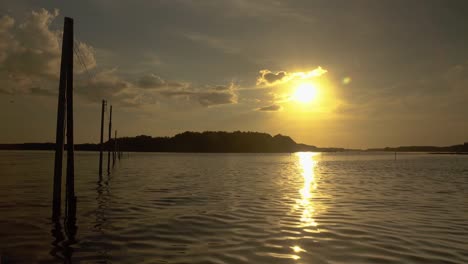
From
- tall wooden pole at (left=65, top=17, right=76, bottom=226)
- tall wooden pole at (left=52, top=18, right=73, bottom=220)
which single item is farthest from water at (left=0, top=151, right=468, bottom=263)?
tall wooden pole at (left=52, top=18, right=73, bottom=220)

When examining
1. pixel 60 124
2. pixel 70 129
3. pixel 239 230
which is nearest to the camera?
pixel 239 230

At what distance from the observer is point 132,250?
36.9 feet

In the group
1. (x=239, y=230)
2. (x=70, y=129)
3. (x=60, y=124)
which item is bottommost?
(x=239, y=230)

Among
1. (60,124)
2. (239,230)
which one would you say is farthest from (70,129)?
(239,230)

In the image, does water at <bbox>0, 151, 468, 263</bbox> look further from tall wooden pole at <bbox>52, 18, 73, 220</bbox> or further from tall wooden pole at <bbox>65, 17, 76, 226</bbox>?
tall wooden pole at <bbox>52, 18, 73, 220</bbox>

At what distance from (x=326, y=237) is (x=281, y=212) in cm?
588

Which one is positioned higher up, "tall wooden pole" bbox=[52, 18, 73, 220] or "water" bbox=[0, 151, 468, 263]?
"tall wooden pole" bbox=[52, 18, 73, 220]

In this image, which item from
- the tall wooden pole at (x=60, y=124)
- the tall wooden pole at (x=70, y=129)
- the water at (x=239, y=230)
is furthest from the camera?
the tall wooden pole at (x=70, y=129)

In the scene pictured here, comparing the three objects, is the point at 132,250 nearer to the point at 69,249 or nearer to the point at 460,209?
the point at 69,249

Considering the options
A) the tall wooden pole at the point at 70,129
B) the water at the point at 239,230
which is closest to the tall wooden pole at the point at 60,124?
the tall wooden pole at the point at 70,129

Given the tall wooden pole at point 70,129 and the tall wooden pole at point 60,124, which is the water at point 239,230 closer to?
the tall wooden pole at point 70,129

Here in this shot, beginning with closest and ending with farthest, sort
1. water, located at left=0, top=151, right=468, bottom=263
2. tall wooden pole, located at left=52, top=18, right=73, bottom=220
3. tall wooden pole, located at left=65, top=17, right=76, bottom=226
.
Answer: water, located at left=0, top=151, right=468, bottom=263
tall wooden pole, located at left=52, top=18, right=73, bottom=220
tall wooden pole, located at left=65, top=17, right=76, bottom=226

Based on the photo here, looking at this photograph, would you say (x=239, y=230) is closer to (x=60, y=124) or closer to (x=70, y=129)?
(x=60, y=124)

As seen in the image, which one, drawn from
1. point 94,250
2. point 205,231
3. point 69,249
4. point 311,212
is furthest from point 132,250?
point 311,212
